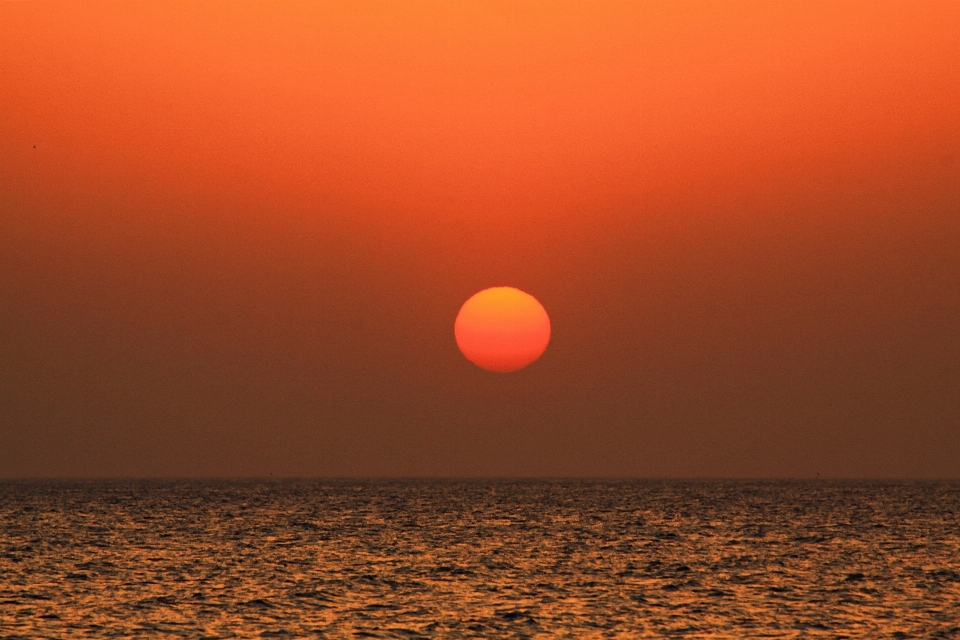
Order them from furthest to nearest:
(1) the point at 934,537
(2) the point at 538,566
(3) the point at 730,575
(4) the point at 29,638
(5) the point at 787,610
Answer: (1) the point at 934,537 < (2) the point at 538,566 < (3) the point at 730,575 < (5) the point at 787,610 < (4) the point at 29,638

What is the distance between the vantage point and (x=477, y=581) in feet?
194

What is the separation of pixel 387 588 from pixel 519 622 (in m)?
12.5

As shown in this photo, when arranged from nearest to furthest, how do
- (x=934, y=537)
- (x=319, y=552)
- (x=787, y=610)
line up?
1. (x=787, y=610)
2. (x=319, y=552)
3. (x=934, y=537)

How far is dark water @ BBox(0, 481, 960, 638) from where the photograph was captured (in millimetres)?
44344

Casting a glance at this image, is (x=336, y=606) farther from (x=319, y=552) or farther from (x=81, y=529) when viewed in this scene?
(x=81, y=529)

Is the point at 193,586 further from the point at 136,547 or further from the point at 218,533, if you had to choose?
the point at 218,533

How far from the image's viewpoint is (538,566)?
67.2 metres

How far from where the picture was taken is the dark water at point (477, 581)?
44.3 m

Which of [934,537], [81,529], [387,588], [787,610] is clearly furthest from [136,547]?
[934,537]

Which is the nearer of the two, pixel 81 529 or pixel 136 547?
pixel 136 547

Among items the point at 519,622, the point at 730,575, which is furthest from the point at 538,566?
the point at 519,622

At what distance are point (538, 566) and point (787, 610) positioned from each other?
2087 centimetres

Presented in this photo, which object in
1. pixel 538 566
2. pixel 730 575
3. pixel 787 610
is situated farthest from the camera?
pixel 538 566

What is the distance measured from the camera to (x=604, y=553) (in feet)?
253
